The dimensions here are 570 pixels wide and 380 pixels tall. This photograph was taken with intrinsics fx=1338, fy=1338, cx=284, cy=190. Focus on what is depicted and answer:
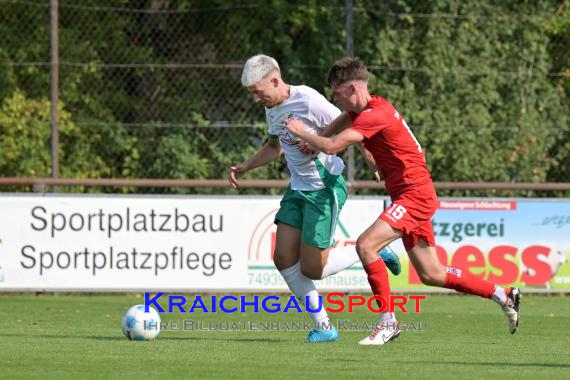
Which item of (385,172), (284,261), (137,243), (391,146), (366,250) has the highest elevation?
(391,146)

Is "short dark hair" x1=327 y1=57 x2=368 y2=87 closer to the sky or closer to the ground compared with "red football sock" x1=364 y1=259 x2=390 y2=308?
closer to the sky

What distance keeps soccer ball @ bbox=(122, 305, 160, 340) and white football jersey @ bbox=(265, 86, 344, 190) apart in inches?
54.6

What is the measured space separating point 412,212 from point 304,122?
1060mm

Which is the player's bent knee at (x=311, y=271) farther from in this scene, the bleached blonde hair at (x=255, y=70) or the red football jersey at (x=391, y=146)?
the bleached blonde hair at (x=255, y=70)

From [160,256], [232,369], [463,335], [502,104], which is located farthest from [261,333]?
[502,104]

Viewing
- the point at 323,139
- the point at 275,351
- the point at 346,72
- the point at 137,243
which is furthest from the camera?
the point at 137,243

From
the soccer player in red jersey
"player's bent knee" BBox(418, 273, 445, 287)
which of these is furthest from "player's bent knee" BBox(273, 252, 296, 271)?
"player's bent knee" BBox(418, 273, 445, 287)

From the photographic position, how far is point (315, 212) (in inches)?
375

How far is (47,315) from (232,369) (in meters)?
5.79

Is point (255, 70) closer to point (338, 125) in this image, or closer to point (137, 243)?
point (338, 125)

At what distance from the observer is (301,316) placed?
12.8 m

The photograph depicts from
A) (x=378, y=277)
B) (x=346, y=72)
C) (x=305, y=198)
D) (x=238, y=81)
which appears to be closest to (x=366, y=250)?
(x=378, y=277)

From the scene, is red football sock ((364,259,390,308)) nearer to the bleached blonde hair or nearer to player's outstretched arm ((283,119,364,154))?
player's outstretched arm ((283,119,364,154))

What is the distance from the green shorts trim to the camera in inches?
373
